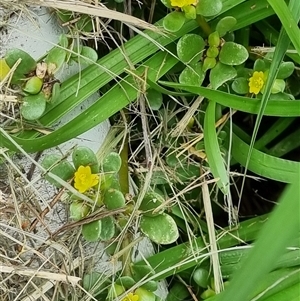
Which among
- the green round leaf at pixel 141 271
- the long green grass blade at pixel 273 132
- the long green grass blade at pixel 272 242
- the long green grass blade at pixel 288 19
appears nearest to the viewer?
the long green grass blade at pixel 272 242

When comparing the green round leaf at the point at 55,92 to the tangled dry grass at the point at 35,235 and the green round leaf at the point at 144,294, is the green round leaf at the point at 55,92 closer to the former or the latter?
the tangled dry grass at the point at 35,235

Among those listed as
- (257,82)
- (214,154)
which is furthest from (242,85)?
(214,154)

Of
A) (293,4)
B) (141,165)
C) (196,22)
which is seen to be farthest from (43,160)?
(293,4)

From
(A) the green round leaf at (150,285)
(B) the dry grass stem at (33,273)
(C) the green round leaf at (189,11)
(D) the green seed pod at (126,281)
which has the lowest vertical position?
(A) the green round leaf at (150,285)

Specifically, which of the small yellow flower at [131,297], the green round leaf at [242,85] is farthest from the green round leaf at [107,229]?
the green round leaf at [242,85]

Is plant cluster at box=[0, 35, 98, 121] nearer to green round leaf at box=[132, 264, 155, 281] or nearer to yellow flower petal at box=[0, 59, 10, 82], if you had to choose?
yellow flower petal at box=[0, 59, 10, 82]

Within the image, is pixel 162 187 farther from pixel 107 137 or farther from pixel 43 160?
pixel 43 160

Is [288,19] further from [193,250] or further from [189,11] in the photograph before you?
[193,250]
